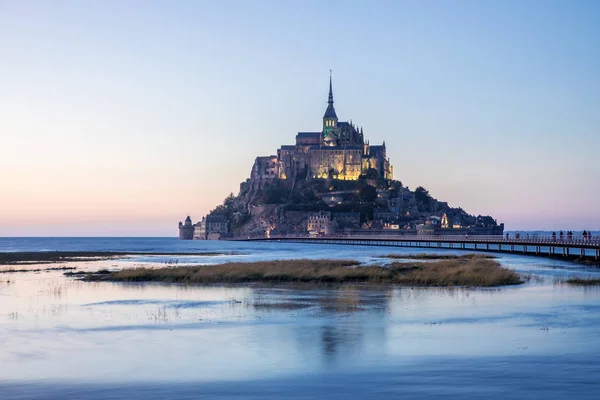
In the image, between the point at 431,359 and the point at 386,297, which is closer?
the point at 431,359

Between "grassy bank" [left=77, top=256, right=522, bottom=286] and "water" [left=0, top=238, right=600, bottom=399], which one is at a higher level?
"grassy bank" [left=77, top=256, right=522, bottom=286]

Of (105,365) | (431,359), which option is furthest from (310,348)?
(105,365)

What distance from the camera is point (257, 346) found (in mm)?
27219

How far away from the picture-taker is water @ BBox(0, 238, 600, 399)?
2058 centimetres

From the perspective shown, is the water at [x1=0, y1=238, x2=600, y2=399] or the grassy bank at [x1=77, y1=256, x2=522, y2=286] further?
the grassy bank at [x1=77, y1=256, x2=522, y2=286]

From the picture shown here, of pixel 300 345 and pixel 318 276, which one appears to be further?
pixel 318 276

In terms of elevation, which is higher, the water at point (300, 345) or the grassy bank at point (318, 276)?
the grassy bank at point (318, 276)

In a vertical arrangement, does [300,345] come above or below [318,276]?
below

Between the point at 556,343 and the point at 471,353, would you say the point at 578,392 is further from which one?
the point at 556,343

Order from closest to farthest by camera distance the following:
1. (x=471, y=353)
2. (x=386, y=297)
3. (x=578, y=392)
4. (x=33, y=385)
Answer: (x=578, y=392), (x=33, y=385), (x=471, y=353), (x=386, y=297)

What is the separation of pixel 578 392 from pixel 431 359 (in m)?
5.88

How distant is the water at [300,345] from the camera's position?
20.6m

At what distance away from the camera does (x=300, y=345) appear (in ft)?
89.5

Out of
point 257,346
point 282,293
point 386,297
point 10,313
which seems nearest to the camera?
point 257,346
